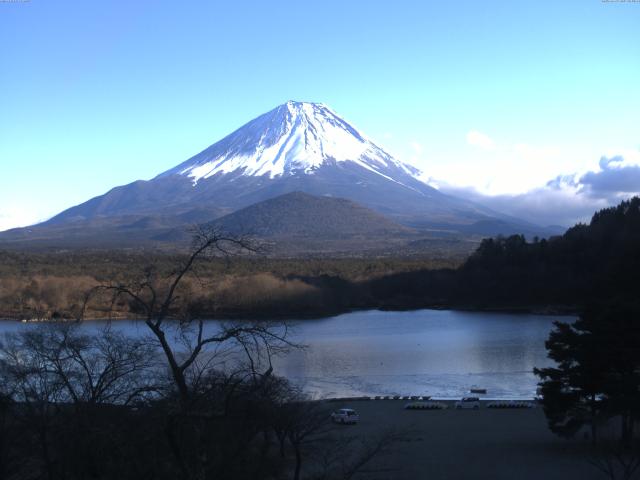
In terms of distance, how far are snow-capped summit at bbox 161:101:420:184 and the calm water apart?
89.2 metres

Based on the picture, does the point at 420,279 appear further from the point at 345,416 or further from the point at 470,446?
the point at 470,446

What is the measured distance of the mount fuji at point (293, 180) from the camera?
342 ft

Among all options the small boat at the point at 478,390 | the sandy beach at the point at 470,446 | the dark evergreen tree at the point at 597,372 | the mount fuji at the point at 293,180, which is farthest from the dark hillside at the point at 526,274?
the mount fuji at the point at 293,180

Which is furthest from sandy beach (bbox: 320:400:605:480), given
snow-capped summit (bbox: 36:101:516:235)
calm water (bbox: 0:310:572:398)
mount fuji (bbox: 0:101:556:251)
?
snow-capped summit (bbox: 36:101:516:235)

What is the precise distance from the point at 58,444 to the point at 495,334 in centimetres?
2151

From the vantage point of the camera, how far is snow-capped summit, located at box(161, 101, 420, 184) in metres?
118

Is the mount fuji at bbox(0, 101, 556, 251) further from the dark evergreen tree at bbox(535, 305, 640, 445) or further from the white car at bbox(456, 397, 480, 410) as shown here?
the dark evergreen tree at bbox(535, 305, 640, 445)

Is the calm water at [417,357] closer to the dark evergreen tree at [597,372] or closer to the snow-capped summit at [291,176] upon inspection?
the dark evergreen tree at [597,372]

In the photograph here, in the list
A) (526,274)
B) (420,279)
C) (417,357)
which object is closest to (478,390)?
(417,357)

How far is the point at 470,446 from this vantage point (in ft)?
35.0

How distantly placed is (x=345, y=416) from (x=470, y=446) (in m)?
2.27

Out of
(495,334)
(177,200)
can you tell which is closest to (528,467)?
(495,334)

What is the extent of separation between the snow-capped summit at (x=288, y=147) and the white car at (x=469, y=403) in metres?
102

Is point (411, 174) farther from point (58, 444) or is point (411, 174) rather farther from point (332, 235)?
point (58, 444)
